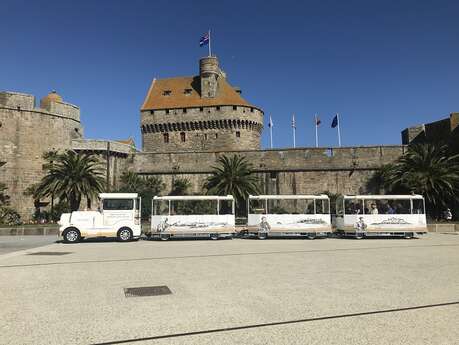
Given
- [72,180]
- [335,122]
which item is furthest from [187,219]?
[335,122]

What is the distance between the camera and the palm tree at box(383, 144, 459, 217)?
83.9ft

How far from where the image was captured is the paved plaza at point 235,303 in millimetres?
4496

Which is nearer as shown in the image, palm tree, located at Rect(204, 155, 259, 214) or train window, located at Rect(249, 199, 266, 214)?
train window, located at Rect(249, 199, 266, 214)

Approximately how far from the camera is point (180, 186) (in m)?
35.3

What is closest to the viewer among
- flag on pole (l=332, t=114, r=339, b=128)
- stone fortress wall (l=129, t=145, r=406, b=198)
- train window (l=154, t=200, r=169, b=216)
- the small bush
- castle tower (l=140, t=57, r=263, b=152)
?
train window (l=154, t=200, r=169, b=216)

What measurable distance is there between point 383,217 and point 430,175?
9006 mm

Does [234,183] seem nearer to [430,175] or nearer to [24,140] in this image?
[430,175]

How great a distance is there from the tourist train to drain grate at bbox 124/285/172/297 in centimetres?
1172

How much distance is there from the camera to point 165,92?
52375mm

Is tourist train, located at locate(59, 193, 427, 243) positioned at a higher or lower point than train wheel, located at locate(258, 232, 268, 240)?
higher

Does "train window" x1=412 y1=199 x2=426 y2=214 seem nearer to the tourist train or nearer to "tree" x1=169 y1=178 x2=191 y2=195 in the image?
the tourist train

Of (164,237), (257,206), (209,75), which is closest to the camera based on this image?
(164,237)

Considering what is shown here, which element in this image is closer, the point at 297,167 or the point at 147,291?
the point at 147,291

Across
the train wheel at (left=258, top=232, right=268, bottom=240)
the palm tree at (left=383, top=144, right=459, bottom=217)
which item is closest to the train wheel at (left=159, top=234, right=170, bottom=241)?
the train wheel at (left=258, top=232, right=268, bottom=240)
